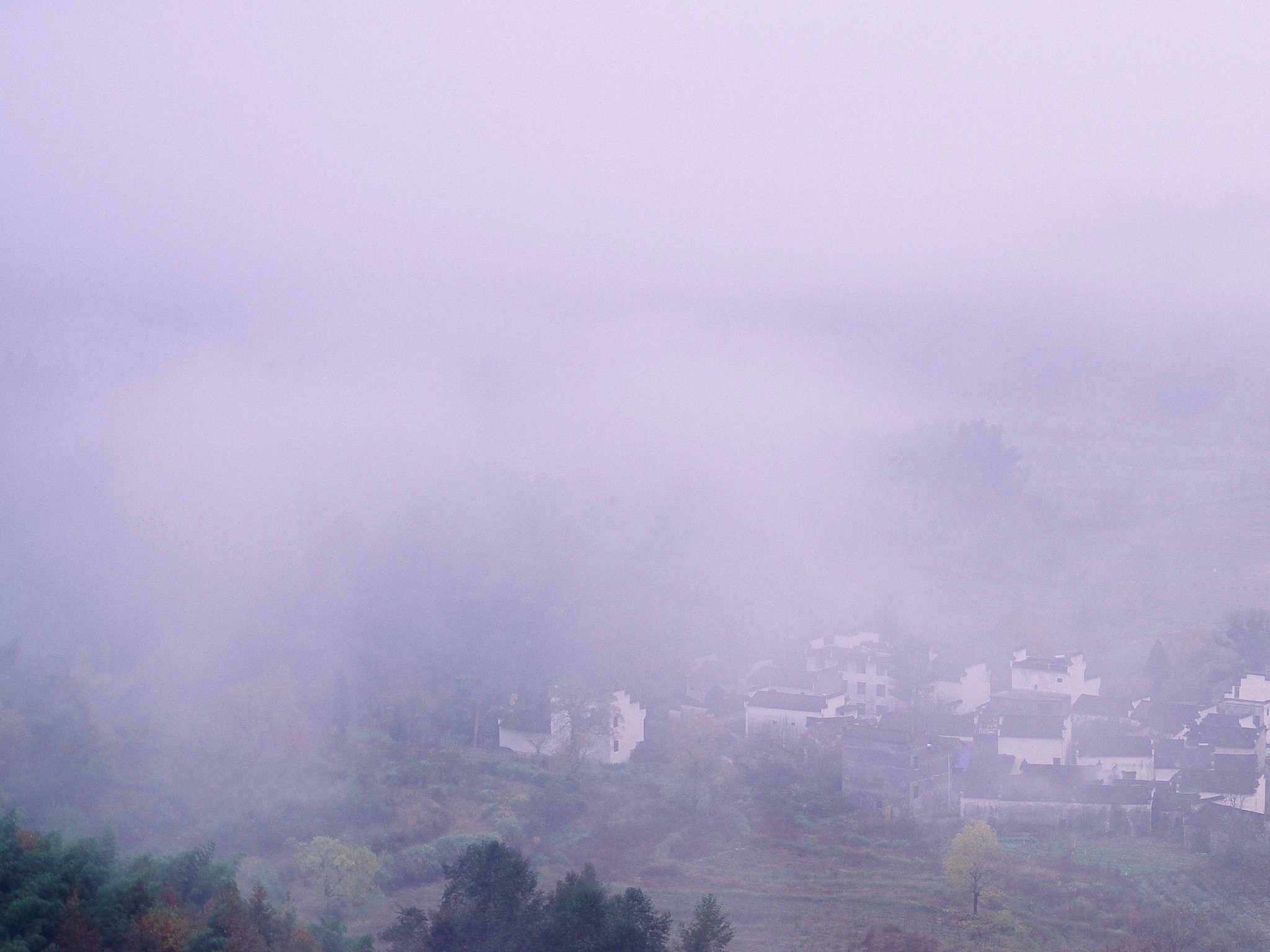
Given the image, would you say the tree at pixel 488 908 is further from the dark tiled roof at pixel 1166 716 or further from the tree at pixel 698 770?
the dark tiled roof at pixel 1166 716

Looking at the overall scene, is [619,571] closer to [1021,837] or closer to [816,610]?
[816,610]

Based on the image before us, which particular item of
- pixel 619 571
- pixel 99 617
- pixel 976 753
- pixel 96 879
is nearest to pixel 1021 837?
pixel 976 753

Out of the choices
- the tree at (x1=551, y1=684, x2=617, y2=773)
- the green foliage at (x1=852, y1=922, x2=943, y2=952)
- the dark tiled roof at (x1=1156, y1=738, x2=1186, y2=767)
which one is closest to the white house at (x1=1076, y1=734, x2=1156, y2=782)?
the dark tiled roof at (x1=1156, y1=738, x2=1186, y2=767)

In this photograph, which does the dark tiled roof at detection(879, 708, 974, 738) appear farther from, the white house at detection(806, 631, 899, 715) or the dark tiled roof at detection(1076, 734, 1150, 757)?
the dark tiled roof at detection(1076, 734, 1150, 757)

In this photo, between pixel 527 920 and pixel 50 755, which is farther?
pixel 50 755

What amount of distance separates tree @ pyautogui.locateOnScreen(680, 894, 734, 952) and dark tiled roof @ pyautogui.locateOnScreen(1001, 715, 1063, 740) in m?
5.35

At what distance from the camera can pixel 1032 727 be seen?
11.3m

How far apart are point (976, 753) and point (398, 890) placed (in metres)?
5.62

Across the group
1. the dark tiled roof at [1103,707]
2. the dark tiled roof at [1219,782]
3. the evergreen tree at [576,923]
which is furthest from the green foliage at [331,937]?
the dark tiled roof at [1103,707]

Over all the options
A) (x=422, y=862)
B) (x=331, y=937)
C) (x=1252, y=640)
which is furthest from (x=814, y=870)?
(x=1252, y=640)

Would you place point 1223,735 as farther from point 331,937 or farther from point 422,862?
point 331,937

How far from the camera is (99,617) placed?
14203mm

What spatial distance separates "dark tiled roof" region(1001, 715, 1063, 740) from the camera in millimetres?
11117

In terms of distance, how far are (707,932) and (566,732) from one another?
18.8 ft
